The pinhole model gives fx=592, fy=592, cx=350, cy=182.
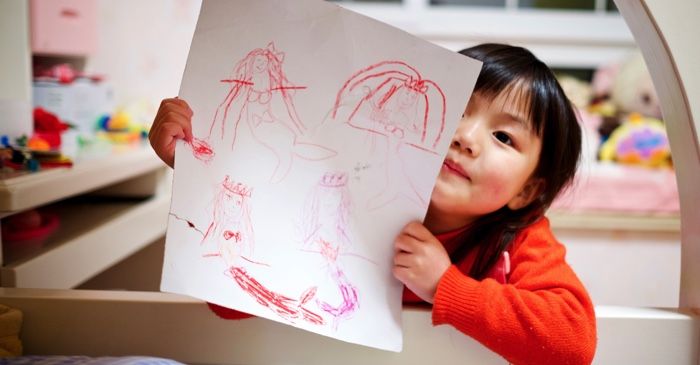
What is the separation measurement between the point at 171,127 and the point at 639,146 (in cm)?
165

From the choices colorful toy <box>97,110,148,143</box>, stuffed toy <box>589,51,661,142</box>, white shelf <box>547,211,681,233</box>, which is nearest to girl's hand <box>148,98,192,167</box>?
colorful toy <box>97,110,148,143</box>

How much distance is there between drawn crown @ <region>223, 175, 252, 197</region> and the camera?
563 millimetres

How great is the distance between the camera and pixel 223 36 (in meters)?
0.55

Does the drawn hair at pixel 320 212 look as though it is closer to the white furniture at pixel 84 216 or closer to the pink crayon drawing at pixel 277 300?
the pink crayon drawing at pixel 277 300

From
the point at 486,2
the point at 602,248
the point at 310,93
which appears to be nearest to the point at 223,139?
the point at 310,93

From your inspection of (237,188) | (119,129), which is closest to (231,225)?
(237,188)

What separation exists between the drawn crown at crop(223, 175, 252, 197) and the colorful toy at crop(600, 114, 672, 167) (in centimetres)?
160

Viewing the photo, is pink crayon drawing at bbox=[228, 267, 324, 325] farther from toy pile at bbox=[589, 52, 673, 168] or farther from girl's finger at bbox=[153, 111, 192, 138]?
toy pile at bbox=[589, 52, 673, 168]

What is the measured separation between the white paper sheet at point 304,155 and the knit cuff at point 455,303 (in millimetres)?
44

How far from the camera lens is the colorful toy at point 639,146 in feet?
5.92

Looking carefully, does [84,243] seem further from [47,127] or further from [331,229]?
[331,229]

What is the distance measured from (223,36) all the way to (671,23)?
413mm

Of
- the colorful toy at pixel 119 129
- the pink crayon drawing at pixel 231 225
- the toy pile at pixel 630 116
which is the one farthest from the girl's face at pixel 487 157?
the toy pile at pixel 630 116

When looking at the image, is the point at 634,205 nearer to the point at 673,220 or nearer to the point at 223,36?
the point at 673,220
